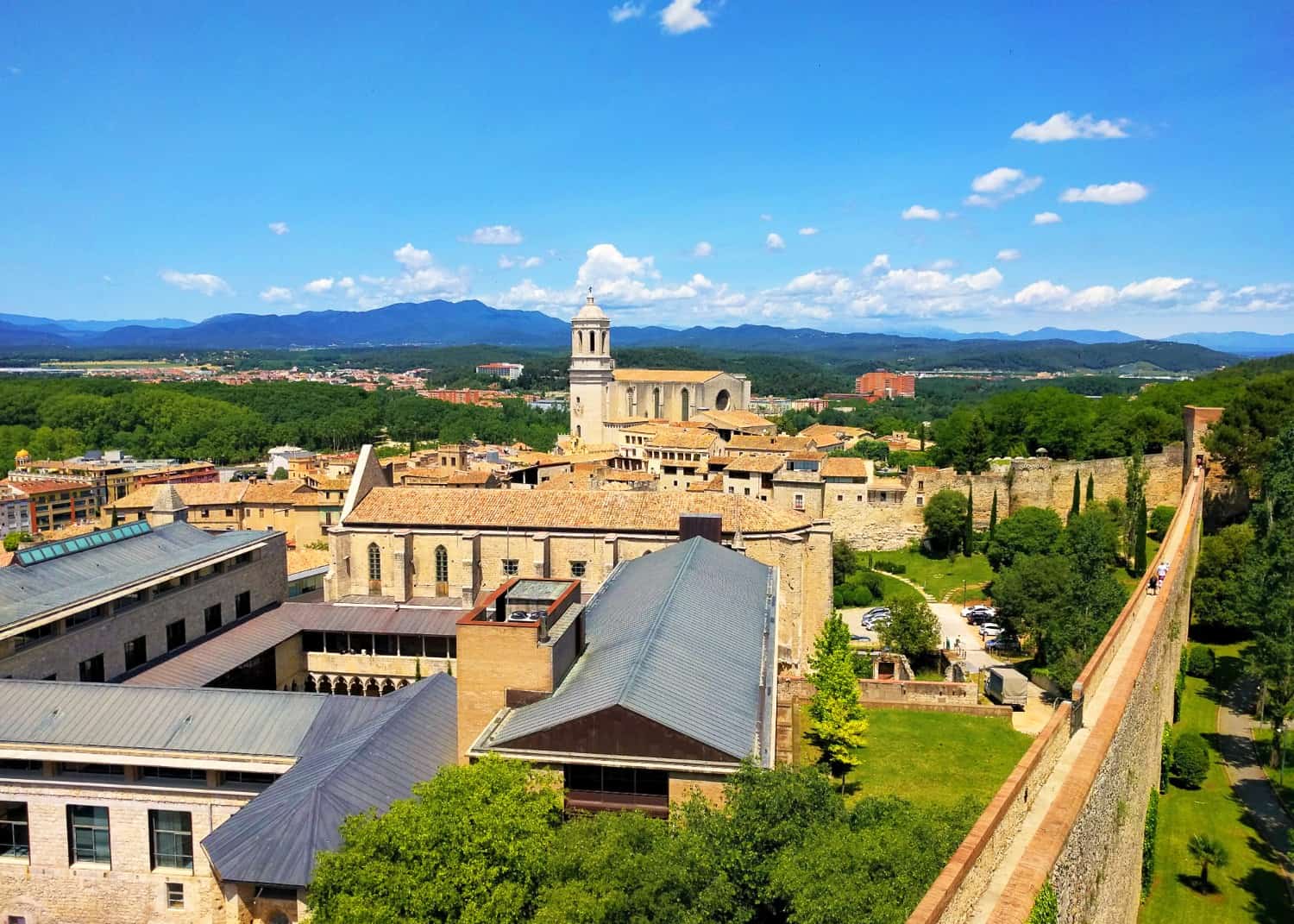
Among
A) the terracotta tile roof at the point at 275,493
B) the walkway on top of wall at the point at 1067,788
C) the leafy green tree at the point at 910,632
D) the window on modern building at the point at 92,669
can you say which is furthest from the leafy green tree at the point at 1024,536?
the window on modern building at the point at 92,669

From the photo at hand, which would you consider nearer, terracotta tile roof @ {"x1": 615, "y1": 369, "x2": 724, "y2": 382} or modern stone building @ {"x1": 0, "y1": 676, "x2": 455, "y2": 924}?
modern stone building @ {"x1": 0, "y1": 676, "x2": 455, "y2": 924}

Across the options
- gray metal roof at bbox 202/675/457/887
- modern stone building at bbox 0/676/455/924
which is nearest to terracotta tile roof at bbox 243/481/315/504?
modern stone building at bbox 0/676/455/924

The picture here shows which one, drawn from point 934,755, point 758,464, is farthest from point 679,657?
point 758,464

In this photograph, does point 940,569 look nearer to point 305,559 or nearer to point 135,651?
point 305,559

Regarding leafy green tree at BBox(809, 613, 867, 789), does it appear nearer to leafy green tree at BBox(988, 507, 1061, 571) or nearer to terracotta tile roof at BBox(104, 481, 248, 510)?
leafy green tree at BBox(988, 507, 1061, 571)

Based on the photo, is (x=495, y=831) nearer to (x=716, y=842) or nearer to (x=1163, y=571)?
(x=716, y=842)

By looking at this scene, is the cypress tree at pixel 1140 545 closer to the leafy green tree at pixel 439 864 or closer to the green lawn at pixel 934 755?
the green lawn at pixel 934 755

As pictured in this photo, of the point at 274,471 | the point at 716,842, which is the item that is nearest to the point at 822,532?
the point at 716,842
